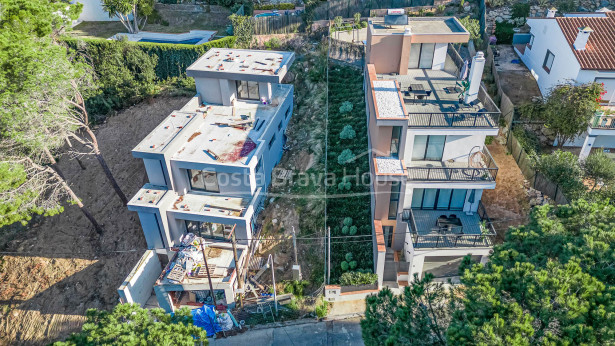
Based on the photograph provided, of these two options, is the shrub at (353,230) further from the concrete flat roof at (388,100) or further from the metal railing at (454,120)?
the concrete flat roof at (388,100)

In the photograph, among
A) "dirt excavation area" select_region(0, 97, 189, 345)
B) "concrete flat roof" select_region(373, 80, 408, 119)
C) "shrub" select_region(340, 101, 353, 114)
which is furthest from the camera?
"shrub" select_region(340, 101, 353, 114)

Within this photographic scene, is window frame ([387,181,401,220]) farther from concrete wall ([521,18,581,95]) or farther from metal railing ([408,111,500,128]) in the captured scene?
concrete wall ([521,18,581,95])

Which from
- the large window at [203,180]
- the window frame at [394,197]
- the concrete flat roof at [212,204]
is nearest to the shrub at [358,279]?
the window frame at [394,197]

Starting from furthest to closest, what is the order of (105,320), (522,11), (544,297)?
(522,11), (105,320), (544,297)

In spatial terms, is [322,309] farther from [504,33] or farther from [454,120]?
[504,33]

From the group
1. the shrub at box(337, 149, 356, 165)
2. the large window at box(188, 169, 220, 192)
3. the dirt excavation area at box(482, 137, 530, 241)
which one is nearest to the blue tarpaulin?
the large window at box(188, 169, 220, 192)

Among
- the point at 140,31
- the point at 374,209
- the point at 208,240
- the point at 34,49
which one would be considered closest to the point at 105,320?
the point at 208,240

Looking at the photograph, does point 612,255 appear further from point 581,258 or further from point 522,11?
point 522,11
